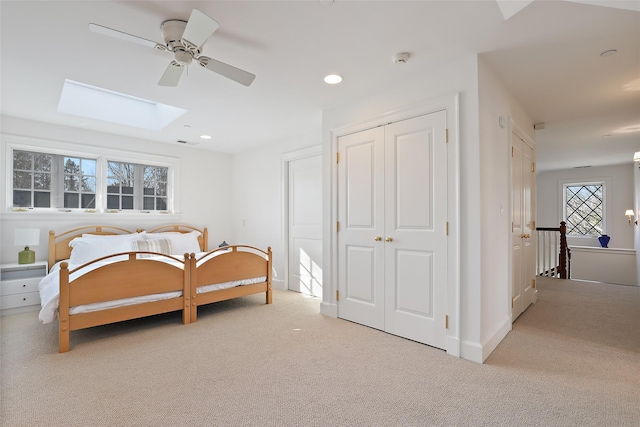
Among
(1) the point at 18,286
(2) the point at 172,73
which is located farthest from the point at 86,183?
(2) the point at 172,73

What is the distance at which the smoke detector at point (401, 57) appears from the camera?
2533 mm

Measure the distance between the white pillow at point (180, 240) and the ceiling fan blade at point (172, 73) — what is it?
291 centimetres

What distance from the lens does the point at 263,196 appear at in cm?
559

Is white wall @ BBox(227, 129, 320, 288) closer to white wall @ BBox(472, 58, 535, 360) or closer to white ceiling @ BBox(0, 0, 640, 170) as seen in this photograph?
white ceiling @ BBox(0, 0, 640, 170)

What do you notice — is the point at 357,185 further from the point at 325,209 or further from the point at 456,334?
the point at 456,334

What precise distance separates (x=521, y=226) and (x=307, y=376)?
298 cm

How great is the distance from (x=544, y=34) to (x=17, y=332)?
5.35m

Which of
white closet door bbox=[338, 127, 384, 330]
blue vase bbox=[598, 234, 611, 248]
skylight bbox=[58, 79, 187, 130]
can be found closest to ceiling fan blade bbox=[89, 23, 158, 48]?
skylight bbox=[58, 79, 187, 130]

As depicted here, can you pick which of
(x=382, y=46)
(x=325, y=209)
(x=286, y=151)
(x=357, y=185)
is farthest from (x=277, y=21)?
(x=286, y=151)

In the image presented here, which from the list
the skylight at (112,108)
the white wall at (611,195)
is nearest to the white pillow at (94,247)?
the skylight at (112,108)

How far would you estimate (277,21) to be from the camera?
6.93 ft

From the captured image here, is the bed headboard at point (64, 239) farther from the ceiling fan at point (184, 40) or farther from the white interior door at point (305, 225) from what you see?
the ceiling fan at point (184, 40)

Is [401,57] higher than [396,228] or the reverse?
higher

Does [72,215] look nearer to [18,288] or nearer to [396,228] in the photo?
[18,288]
